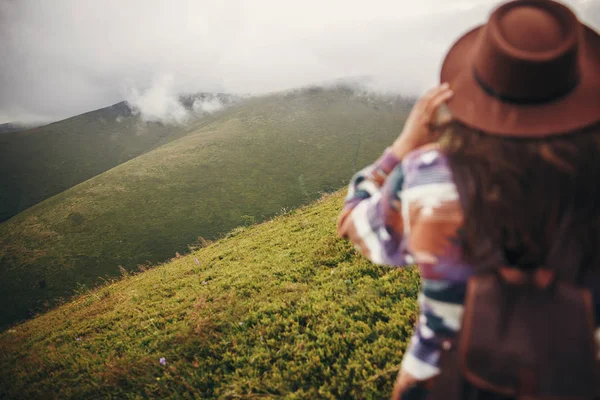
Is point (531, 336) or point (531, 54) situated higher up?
point (531, 54)

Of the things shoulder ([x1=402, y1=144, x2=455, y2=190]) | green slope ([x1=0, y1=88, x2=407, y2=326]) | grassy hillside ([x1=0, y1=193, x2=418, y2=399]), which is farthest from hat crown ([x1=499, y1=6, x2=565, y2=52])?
green slope ([x1=0, y1=88, x2=407, y2=326])

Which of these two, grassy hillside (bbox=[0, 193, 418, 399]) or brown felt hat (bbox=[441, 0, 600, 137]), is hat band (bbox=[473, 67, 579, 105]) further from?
grassy hillside (bbox=[0, 193, 418, 399])

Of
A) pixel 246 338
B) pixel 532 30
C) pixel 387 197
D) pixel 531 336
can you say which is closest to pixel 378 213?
pixel 387 197

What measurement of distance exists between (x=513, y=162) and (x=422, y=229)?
0.51 m

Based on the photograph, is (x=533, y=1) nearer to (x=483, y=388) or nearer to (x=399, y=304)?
(x=483, y=388)

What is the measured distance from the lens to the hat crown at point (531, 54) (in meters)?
1.30

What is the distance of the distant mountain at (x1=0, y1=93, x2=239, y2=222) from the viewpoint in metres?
114

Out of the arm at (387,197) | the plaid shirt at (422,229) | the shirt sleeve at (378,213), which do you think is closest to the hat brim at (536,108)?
the arm at (387,197)

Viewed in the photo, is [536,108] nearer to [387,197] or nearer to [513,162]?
[513,162]

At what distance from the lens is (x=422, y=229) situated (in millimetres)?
1581

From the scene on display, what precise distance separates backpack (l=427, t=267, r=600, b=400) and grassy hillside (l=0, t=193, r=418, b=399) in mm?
3533

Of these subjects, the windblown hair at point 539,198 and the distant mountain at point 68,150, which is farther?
the distant mountain at point 68,150

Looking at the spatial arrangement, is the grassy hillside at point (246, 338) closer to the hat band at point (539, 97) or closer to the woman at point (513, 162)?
the woman at point (513, 162)

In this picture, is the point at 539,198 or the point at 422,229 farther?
the point at 422,229
